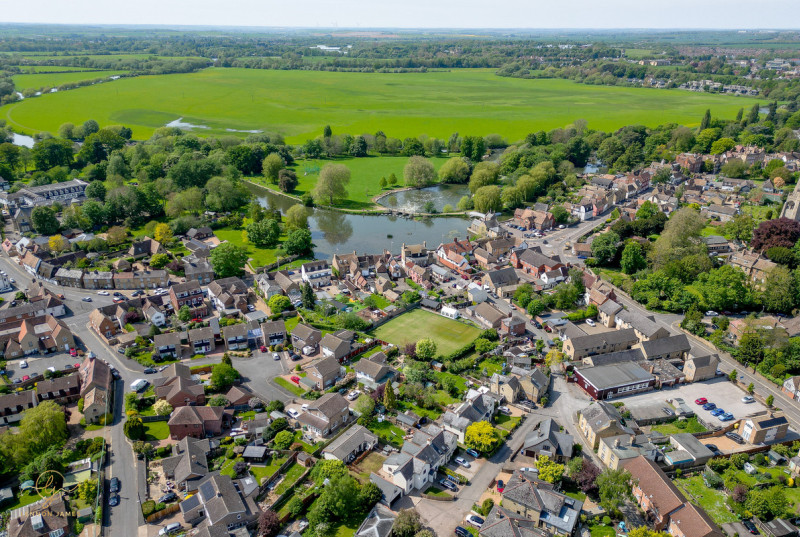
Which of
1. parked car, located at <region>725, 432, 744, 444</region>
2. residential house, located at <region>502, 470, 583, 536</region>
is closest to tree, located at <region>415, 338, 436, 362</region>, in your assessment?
residential house, located at <region>502, 470, 583, 536</region>

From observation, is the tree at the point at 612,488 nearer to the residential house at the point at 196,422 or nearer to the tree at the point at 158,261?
the residential house at the point at 196,422

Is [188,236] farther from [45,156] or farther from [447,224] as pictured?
[45,156]

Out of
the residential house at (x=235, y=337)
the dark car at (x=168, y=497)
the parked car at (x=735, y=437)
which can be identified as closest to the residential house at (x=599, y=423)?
the parked car at (x=735, y=437)

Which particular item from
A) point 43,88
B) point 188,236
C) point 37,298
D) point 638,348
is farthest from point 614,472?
point 43,88

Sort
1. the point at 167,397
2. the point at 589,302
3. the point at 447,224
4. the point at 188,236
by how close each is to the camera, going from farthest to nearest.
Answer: the point at 447,224 → the point at 188,236 → the point at 589,302 → the point at 167,397

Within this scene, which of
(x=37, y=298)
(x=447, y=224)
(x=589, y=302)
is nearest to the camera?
(x=37, y=298)

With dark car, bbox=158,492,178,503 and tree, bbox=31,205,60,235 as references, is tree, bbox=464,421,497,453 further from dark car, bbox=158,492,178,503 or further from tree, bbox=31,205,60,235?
tree, bbox=31,205,60,235
